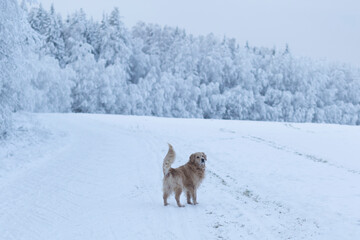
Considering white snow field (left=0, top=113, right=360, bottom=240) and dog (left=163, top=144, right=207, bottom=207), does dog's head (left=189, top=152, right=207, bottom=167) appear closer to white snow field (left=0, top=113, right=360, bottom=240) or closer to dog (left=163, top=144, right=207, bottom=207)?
dog (left=163, top=144, right=207, bottom=207)

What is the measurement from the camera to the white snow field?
7.73 meters

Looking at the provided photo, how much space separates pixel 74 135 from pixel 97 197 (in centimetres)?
1173

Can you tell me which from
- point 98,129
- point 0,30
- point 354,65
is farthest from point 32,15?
point 354,65

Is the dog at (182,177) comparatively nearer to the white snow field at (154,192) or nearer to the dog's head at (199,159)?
the dog's head at (199,159)

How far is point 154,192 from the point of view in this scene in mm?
10586

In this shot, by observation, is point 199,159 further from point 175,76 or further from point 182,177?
point 175,76

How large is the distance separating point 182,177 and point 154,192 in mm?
1829

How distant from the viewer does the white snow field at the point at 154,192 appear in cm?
773

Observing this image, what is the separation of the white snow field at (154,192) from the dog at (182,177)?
0.35 meters

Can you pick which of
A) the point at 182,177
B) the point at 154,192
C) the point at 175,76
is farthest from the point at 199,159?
the point at 175,76

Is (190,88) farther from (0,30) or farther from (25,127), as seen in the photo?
(0,30)

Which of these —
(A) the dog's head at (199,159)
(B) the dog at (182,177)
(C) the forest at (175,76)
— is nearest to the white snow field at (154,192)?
(B) the dog at (182,177)

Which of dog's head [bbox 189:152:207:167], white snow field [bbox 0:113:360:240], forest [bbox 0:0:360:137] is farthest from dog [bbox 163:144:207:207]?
forest [bbox 0:0:360:137]

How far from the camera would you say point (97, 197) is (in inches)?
404
